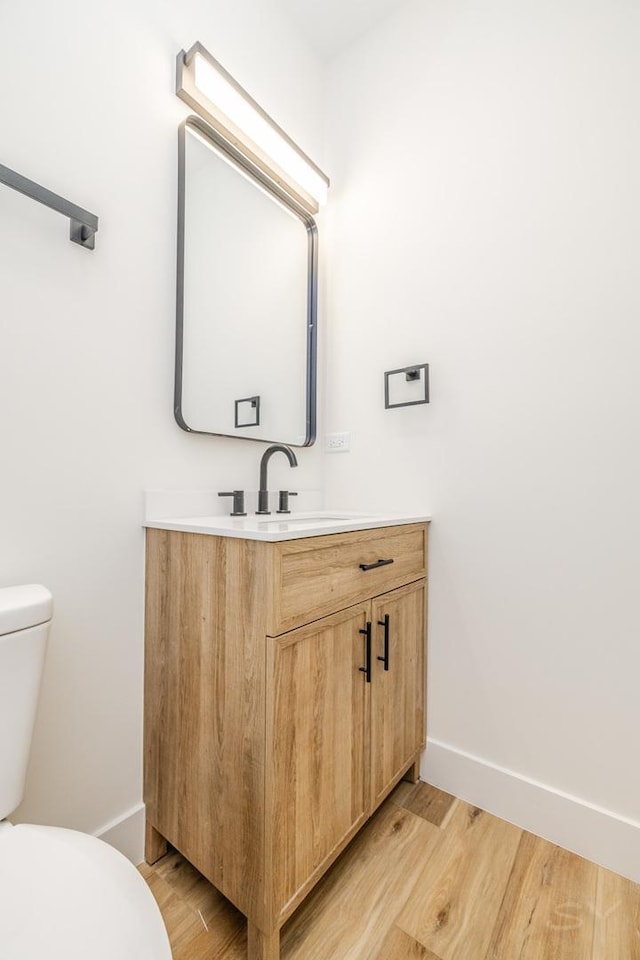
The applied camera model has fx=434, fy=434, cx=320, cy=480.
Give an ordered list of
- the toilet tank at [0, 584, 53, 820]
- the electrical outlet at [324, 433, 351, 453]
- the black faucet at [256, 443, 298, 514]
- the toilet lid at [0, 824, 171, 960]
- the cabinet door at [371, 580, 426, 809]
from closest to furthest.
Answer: the toilet lid at [0, 824, 171, 960], the toilet tank at [0, 584, 53, 820], the cabinet door at [371, 580, 426, 809], the black faucet at [256, 443, 298, 514], the electrical outlet at [324, 433, 351, 453]

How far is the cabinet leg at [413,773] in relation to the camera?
1.43 meters

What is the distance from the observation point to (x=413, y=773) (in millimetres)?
1435

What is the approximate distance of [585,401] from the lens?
1187 millimetres

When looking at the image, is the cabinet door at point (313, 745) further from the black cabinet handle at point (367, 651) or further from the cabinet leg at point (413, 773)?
the cabinet leg at point (413, 773)

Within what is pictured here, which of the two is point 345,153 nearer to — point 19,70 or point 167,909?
point 19,70

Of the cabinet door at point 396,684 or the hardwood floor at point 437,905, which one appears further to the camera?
the cabinet door at point 396,684

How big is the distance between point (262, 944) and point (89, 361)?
129 centimetres

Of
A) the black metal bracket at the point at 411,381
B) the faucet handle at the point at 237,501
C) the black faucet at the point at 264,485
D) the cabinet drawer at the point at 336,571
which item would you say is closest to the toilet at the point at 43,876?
the cabinet drawer at the point at 336,571

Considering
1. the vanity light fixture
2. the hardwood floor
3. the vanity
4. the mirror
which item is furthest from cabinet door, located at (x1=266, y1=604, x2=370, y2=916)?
the vanity light fixture

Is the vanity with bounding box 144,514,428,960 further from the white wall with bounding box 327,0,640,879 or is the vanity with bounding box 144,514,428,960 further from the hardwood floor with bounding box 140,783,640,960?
the white wall with bounding box 327,0,640,879

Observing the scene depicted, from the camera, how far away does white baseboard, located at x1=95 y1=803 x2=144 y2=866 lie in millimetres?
1070

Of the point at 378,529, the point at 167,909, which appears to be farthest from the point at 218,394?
the point at 167,909

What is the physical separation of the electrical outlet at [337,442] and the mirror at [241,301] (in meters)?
0.08

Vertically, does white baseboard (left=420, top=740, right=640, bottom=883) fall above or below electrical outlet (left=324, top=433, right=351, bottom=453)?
below
